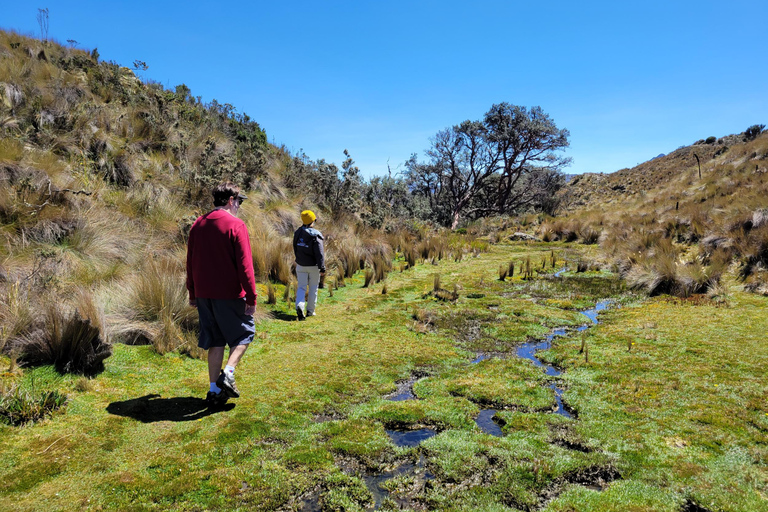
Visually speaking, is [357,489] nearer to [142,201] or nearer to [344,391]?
[344,391]

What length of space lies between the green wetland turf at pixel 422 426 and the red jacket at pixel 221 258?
44.9 inches

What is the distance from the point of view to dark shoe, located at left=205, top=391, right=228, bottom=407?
3867mm

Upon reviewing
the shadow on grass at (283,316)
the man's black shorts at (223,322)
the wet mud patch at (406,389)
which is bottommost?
the wet mud patch at (406,389)

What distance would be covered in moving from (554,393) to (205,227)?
13.0 ft

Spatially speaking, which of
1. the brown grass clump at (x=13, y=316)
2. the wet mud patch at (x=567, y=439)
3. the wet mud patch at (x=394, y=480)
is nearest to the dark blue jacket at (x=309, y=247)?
the brown grass clump at (x=13, y=316)

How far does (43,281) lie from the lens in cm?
518

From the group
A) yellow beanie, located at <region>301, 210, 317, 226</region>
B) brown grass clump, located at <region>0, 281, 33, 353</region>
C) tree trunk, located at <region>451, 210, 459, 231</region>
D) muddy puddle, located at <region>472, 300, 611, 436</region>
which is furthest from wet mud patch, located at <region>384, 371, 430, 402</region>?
tree trunk, located at <region>451, 210, 459, 231</region>

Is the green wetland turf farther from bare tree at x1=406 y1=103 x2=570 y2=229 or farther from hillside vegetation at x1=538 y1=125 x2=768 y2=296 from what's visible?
bare tree at x1=406 y1=103 x2=570 y2=229

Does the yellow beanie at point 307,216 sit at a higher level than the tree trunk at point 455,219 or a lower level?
lower

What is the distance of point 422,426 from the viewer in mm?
3768

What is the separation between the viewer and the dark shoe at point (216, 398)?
3.87 metres

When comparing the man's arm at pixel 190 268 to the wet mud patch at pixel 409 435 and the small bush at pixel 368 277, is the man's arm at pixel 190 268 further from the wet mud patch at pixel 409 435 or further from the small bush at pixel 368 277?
the small bush at pixel 368 277

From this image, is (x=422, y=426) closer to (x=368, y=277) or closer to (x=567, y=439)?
(x=567, y=439)

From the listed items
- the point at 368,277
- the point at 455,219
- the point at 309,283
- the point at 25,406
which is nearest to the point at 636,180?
the point at 455,219
